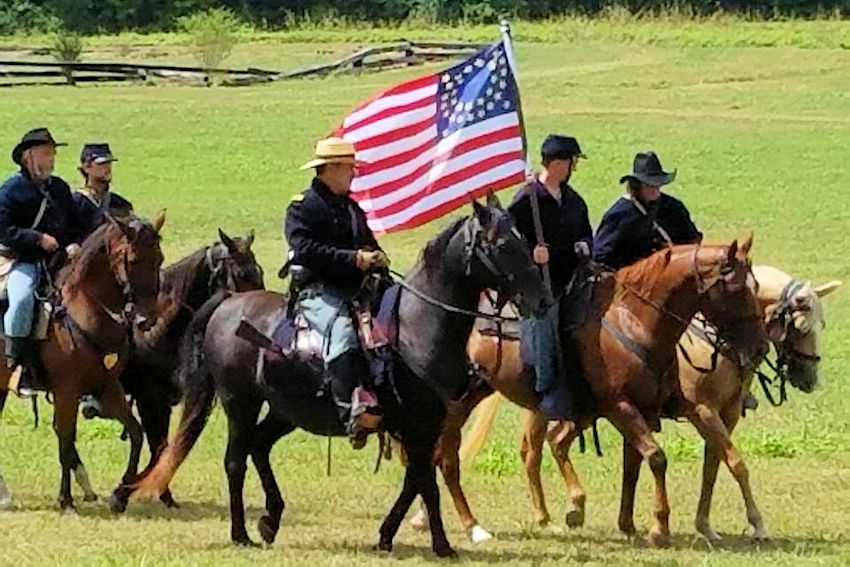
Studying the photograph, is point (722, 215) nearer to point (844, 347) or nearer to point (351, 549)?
point (844, 347)

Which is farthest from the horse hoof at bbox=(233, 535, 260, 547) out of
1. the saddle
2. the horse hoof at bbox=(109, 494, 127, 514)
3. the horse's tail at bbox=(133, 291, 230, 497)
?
the horse hoof at bbox=(109, 494, 127, 514)

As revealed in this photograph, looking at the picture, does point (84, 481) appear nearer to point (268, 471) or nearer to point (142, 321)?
point (142, 321)

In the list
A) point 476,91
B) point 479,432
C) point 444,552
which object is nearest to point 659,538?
point 444,552

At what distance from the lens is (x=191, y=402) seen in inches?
502

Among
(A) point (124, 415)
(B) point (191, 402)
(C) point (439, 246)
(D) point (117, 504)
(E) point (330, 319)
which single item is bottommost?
(D) point (117, 504)

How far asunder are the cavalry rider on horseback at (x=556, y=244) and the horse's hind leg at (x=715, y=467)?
0.95 metres

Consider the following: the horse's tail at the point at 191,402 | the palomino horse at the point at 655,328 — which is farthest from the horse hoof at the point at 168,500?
the palomino horse at the point at 655,328

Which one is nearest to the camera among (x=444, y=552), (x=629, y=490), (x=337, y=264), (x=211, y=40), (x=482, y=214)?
(x=482, y=214)

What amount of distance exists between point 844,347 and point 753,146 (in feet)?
72.7

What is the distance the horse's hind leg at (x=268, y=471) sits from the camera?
1216 cm

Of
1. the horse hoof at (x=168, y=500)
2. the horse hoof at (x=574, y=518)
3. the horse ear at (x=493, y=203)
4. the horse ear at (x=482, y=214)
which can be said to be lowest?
the horse hoof at (x=168, y=500)

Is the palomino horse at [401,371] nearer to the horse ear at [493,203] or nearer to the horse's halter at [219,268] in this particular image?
the horse ear at [493,203]

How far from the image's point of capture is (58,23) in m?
77.4

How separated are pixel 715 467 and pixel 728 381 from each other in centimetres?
58
